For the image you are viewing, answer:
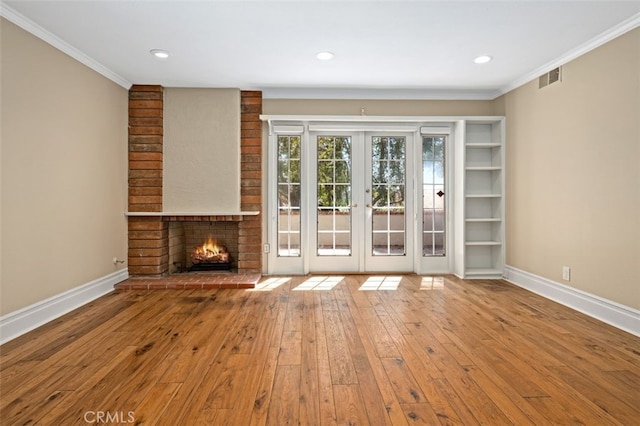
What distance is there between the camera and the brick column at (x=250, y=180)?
15.0ft

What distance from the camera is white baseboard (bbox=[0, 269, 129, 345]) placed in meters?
2.62

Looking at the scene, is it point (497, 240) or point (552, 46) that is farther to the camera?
point (497, 240)

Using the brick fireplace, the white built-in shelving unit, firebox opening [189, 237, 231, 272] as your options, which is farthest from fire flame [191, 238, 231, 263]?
the white built-in shelving unit

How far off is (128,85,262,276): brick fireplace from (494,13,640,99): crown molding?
10.3 feet

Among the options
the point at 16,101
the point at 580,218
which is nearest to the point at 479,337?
the point at 580,218

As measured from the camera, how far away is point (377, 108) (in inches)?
186

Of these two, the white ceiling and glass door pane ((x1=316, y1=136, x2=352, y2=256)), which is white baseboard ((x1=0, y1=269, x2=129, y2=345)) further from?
glass door pane ((x1=316, y1=136, x2=352, y2=256))

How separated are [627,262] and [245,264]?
12.6ft

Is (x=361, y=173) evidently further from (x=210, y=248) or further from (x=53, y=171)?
(x=53, y=171)

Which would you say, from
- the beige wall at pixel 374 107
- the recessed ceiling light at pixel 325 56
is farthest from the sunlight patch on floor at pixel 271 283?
the recessed ceiling light at pixel 325 56

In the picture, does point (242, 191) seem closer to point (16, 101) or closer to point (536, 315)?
point (16, 101)

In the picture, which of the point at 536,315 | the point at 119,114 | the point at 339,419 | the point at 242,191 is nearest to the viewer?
the point at 339,419

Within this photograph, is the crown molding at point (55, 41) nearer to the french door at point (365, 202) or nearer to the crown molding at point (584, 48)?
the french door at point (365, 202)

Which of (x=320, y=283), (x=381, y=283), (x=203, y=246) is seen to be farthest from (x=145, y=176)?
(x=381, y=283)
